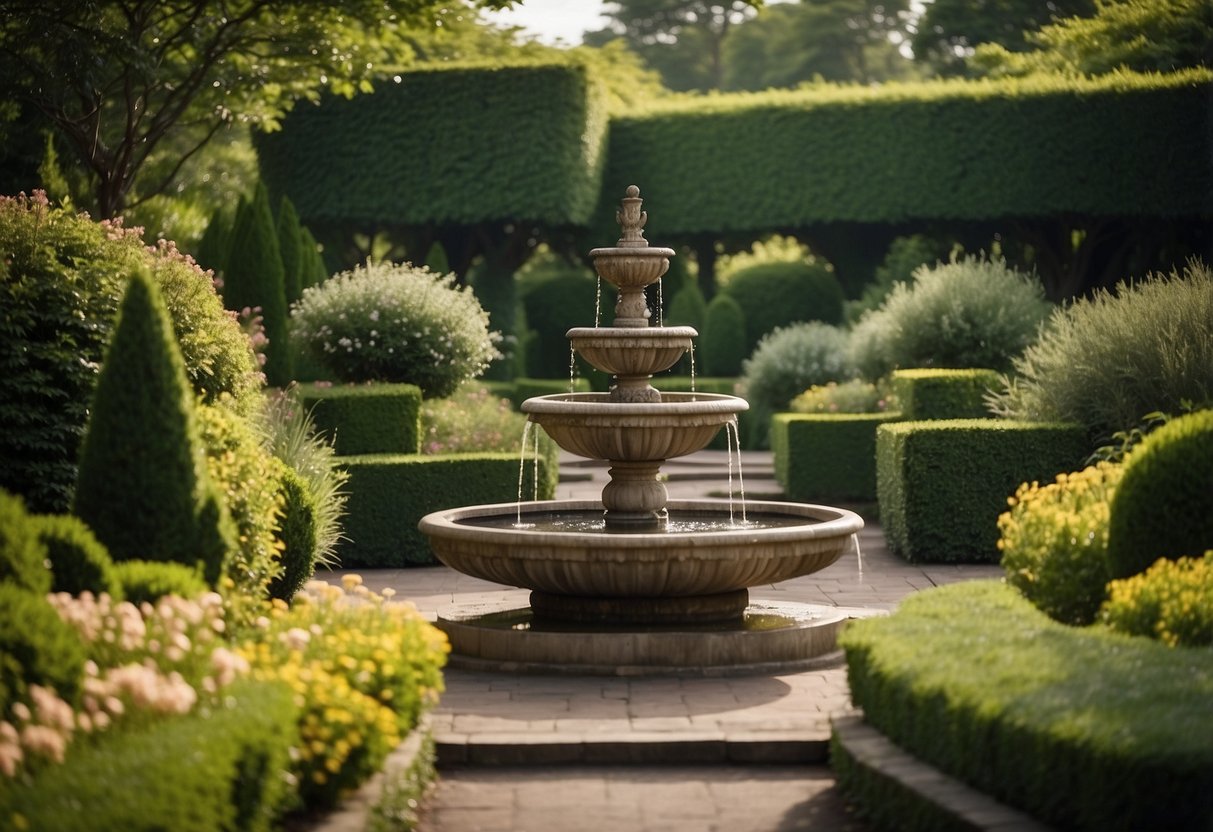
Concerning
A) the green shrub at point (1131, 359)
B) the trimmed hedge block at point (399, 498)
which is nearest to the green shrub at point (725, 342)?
the green shrub at point (1131, 359)

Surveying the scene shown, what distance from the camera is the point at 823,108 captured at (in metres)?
29.4

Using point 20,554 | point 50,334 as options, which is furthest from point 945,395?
point 20,554

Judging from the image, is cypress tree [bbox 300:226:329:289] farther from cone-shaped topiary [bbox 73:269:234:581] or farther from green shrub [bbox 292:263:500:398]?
cone-shaped topiary [bbox 73:269:234:581]

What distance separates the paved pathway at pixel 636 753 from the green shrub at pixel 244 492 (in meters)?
1.27

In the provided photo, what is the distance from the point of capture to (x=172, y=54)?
2092cm

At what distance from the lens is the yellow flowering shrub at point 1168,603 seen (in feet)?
22.7

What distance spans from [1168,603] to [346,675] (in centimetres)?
370

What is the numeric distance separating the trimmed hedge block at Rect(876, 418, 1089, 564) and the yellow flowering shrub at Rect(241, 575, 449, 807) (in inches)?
287

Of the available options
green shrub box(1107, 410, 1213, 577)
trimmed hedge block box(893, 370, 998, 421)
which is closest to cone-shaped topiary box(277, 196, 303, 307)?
trimmed hedge block box(893, 370, 998, 421)

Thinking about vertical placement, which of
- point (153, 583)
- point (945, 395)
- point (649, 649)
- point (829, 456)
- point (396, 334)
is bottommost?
point (649, 649)

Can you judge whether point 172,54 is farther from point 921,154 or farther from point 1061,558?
point 1061,558

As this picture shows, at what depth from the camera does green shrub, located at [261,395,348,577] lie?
12.3 m

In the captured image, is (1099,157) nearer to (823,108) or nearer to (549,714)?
(823,108)

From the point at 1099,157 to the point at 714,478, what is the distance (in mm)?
10787
